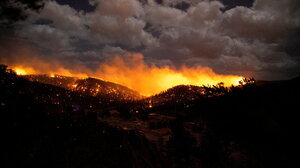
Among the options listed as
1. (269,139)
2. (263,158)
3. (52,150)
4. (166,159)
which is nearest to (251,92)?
(269,139)

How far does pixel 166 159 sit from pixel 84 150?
4.44 meters

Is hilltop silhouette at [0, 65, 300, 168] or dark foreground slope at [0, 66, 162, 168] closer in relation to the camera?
dark foreground slope at [0, 66, 162, 168]

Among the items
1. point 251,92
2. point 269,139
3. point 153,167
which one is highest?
point 251,92

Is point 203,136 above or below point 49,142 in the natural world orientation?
above

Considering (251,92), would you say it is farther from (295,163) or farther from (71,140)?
(71,140)

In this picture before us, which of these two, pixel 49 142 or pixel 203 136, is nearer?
pixel 49 142

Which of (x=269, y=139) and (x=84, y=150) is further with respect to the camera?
(x=84, y=150)

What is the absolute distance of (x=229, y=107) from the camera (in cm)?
828

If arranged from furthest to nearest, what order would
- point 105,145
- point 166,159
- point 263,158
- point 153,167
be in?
point 105,145, point 166,159, point 153,167, point 263,158

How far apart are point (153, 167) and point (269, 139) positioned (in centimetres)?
553

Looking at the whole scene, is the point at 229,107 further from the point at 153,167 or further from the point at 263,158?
the point at 153,167

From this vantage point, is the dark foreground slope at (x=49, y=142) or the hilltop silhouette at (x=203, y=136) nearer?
the dark foreground slope at (x=49, y=142)

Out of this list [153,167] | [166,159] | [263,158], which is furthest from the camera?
[166,159]

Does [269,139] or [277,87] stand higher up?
[277,87]
